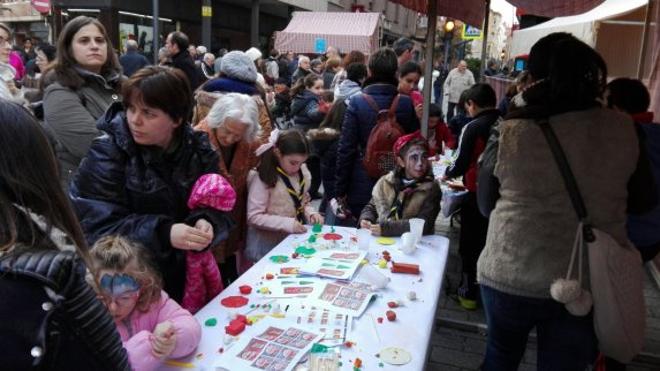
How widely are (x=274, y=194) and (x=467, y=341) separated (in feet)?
5.58

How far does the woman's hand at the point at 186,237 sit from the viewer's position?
1.90m

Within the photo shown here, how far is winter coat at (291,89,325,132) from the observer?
609cm

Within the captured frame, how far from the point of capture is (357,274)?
238 cm

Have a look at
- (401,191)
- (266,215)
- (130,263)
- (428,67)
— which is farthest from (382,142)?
(130,263)

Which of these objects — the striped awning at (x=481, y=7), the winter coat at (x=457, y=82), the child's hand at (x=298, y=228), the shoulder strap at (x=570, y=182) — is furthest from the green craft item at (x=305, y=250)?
the winter coat at (x=457, y=82)

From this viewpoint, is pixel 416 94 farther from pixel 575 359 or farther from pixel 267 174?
pixel 575 359

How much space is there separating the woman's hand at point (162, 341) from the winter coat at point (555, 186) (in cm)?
120

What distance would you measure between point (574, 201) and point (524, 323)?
0.51 meters

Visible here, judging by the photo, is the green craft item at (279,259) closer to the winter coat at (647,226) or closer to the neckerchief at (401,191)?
the neckerchief at (401,191)

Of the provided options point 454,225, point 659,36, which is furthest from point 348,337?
point 454,225

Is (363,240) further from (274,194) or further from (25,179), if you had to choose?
(25,179)

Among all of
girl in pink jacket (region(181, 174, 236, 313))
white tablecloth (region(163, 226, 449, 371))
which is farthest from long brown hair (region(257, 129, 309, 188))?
girl in pink jacket (region(181, 174, 236, 313))

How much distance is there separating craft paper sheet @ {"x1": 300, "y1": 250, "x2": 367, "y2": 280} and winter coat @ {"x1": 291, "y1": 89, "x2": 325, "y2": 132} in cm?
358

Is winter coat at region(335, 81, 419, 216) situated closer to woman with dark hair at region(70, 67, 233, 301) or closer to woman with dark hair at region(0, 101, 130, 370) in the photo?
woman with dark hair at region(70, 67, 233, 301)
